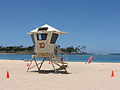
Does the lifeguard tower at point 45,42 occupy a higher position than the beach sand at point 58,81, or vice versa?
the lifeguard tower at point 45,42

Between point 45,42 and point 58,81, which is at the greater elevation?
point 45,42

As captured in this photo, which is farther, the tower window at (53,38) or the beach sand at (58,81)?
the tower window at (53,38)

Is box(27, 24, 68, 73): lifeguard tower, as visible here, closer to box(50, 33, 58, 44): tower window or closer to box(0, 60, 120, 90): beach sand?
box(50, 33, 58, 44): tower window

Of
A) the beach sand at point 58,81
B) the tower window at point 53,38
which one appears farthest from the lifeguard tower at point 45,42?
the beach sand at point 58,81

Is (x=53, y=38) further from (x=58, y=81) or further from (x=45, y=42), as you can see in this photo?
(x=58, y=81)

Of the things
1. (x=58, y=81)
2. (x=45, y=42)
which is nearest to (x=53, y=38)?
(x=45, y=42)

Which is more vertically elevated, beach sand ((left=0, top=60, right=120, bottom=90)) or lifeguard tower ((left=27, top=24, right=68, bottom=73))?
lifeguard tower ((left=27, top=24, right=68, bottom=73))

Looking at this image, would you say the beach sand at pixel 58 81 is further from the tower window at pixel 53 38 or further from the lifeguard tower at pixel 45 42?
the tower window at pixel 53 38

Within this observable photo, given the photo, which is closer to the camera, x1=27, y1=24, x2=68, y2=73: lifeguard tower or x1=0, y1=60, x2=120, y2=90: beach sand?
x1=0, y1=60, x2=120, y2=90: beach sand

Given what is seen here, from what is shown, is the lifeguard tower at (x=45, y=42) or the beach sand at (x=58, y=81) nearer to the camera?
the beach sand at (x=58, y=81)

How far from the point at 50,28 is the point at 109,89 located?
35.5 feet

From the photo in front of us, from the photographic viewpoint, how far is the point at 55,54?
72.0 feet

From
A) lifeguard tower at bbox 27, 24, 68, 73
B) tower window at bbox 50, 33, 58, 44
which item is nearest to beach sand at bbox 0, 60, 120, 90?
lifeguard tower at bbox 27, 24, 68, 73

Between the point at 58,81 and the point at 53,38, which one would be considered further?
the point at 53,38
